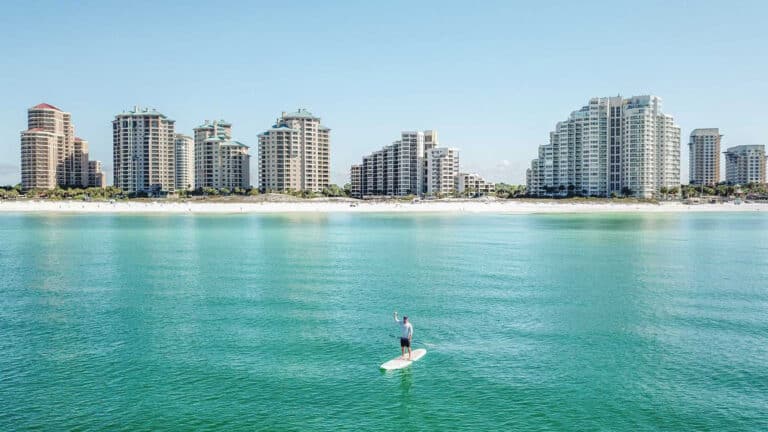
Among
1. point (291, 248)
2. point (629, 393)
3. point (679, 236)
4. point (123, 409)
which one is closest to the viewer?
point (123, 409)

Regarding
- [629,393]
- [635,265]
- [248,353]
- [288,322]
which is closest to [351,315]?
[288,322]

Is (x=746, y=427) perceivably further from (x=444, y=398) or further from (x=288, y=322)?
(x=288, y=322)

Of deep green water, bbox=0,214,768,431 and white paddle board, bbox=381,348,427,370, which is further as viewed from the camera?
white paddle board, bbox=381,348,427,370

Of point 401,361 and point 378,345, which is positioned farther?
point 378,345

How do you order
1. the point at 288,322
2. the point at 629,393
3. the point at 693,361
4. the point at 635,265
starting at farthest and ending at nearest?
1. the point at 635,265
2. the point at 288,322
3. the point at 693,361
4. the point at 629,393

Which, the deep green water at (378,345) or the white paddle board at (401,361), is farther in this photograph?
the white paddle board at (401,361)

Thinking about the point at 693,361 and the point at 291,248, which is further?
the point at 291,248

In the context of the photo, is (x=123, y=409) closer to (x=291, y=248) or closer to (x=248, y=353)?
→ (x=248, y=353)
